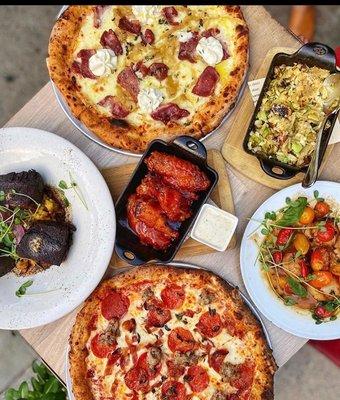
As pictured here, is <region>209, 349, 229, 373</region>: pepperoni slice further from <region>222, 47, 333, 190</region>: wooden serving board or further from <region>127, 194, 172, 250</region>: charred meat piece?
<region>222, 47, 333, 190</region>: wooden serving board

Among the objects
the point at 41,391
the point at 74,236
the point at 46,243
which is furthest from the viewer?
the point at 41,391

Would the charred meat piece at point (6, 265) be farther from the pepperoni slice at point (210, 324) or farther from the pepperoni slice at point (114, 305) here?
the pepperoni slice at point (210, 324)

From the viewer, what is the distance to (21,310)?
90.3 inches

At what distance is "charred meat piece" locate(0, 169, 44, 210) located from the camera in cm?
A: 222

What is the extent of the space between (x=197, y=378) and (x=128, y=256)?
51 centimetres

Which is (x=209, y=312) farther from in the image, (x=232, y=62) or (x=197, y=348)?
(x=232, y=62)

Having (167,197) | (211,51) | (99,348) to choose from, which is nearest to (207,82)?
(211,51)

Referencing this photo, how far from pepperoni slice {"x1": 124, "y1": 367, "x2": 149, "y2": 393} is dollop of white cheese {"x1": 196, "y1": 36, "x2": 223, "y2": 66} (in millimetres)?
1140

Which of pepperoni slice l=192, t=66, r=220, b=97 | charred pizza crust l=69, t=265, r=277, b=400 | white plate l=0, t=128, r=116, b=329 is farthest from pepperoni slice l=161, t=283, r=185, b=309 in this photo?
pepperoni slice l=192, t=66, r=220, b=97

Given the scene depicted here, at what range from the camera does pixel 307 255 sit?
90.5 inches

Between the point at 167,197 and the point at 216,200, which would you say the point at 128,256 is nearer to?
the point at 167,197

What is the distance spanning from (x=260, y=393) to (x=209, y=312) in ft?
1.09

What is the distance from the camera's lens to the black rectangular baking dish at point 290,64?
2.21 metres
